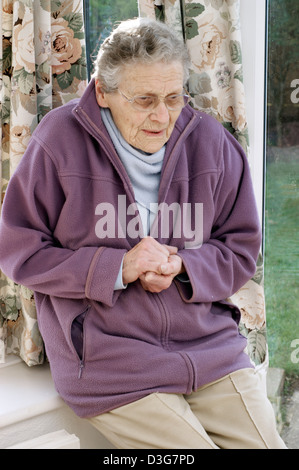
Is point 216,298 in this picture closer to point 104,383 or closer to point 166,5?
point 104,383

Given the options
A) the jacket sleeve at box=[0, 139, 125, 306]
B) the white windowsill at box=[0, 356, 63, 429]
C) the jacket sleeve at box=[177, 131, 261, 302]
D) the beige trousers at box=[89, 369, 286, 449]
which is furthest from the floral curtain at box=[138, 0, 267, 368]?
the white windowsill at box=[0, 356, 63, 429]

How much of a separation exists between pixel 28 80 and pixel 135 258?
61 centimetres

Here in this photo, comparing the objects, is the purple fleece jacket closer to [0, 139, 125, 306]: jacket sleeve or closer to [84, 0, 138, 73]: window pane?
[0, 139, 125, 306]: jacket sleeve

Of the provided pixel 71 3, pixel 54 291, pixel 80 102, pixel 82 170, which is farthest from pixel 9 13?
pixel 54 291

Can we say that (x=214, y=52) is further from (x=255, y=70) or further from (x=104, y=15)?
(x=104, y=15)

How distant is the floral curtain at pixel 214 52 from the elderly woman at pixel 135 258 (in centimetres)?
28

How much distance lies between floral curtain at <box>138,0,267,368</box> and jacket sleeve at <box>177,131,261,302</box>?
21 centimetres

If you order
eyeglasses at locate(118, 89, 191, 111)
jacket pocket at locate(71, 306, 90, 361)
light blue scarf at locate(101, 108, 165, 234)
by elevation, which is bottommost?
jacket pocket at locate(71, 306, 90, 361)

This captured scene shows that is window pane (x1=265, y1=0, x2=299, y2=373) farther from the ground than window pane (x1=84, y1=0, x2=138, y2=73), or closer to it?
closer to it

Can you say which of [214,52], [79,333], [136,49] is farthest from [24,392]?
[214,52]

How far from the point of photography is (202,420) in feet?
5.59

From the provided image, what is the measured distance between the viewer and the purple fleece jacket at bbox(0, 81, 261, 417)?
1.67m

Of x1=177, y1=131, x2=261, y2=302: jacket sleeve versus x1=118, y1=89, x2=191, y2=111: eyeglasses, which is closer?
x1=118, y1=89, x2=191, y2=111: eyeglasses

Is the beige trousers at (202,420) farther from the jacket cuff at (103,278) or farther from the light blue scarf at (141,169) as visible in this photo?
the light blue scarf at (141,169)
